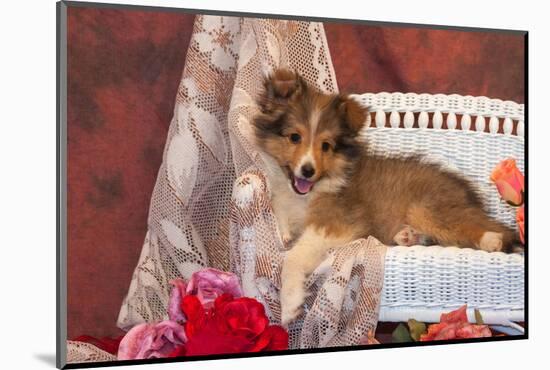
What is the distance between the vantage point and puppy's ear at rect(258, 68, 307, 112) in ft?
10.00

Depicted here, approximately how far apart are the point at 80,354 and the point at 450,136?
1.58 meters

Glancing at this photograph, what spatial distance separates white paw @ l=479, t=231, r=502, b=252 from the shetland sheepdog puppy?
0.04m

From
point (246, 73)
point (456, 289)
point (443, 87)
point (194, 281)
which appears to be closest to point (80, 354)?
point (194, 281)

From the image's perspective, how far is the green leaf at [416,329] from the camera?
10.8ft

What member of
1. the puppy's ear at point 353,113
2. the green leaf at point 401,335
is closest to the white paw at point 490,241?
A: the green leaf at point 401,335

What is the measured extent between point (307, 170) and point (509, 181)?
0.94 metres

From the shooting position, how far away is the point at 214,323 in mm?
2977

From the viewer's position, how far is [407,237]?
320 centimetres

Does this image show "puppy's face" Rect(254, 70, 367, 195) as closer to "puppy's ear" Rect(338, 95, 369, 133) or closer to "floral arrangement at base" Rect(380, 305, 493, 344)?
"puppy's ear" Rect(338, 95, 369, 133)

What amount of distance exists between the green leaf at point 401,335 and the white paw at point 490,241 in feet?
1.40

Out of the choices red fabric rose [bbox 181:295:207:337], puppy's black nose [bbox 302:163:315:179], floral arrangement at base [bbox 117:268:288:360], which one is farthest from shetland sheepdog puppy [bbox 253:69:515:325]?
red fabric rose [bbox 181:295:207:337]

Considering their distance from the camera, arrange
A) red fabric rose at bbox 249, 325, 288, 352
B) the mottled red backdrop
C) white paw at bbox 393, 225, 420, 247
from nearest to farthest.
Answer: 1. the mottled red backdrop
2. red fabric rose at bbox 249, 325, 288, 352
3. white paw at bbox 393, 225, 420, 247

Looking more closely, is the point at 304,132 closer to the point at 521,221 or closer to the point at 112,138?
the point at 112,138

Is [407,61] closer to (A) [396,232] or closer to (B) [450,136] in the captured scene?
(B) [450,136]
